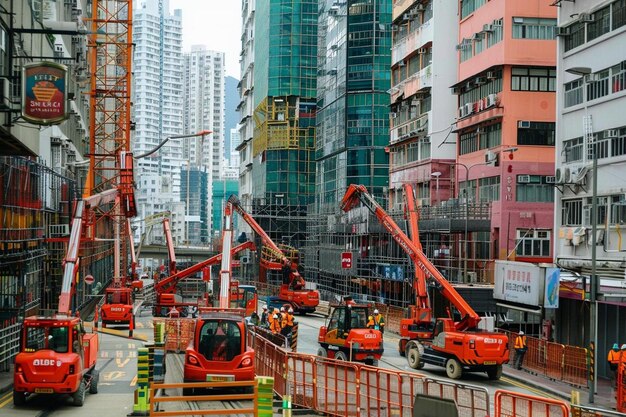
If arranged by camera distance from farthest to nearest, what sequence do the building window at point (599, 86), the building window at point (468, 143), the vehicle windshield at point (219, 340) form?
the building window at point (468, 143) < the building window at point (599, 86) < the vehicle windshield at point (219, 340)

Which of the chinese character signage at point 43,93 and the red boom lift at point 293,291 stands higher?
the chinese character signage at point 43,93

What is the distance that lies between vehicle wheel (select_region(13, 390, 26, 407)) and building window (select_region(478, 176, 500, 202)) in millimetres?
33920

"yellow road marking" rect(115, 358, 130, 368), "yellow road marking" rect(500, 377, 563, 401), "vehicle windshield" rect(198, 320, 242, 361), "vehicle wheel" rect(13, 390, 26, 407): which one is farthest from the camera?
"yellow road marking" rect(115, 358, 130, 368)

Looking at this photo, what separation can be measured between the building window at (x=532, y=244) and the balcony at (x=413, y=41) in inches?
622

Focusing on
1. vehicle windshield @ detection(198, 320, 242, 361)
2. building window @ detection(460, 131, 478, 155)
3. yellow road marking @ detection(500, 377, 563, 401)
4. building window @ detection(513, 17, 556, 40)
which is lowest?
yellow road marking @ detection(500, 377, 563, 401)

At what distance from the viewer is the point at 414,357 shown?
118 feet

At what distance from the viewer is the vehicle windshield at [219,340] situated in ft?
86.7

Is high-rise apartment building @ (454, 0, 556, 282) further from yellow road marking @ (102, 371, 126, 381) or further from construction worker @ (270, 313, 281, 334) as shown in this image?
yellow road marking @ (102, 371, 126, 381)

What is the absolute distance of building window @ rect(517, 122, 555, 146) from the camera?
52.4 metres

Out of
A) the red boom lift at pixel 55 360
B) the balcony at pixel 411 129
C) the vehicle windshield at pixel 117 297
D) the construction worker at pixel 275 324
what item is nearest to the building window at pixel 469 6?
the balcony at pixel 411 129

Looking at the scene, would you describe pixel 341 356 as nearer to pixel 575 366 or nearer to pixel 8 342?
pixel 575 366

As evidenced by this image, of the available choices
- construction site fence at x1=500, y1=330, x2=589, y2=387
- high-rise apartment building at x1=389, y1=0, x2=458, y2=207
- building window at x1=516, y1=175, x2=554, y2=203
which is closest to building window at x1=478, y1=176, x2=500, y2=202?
building window at x1=516, y1=175, x2=554, y2=203

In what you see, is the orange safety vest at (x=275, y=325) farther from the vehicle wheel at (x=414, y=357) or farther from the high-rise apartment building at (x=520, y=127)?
the high-rise apartment building at (x=520, y=127)

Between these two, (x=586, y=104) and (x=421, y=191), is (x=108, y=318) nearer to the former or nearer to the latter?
(x=421, y=191)
